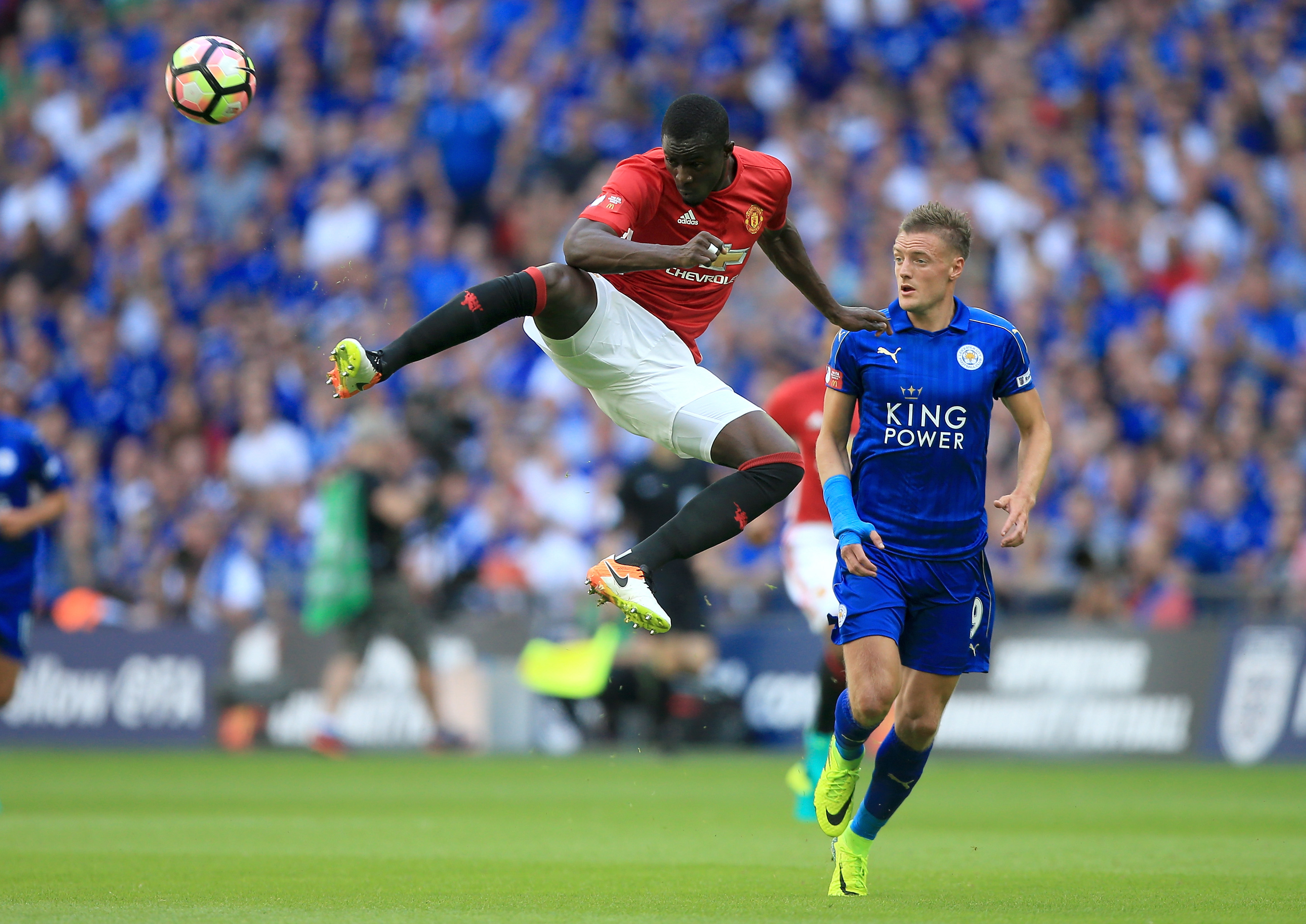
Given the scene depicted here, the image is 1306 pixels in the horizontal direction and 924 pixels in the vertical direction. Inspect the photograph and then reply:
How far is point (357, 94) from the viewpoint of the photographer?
21609 mm

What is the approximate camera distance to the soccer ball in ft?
27.0

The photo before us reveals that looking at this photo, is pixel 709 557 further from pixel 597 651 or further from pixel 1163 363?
pixel 1163 363

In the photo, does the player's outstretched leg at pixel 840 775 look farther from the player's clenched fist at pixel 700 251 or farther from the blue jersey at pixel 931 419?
the player's clenched fist at pixel 700 251

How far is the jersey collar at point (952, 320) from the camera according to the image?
745 cm

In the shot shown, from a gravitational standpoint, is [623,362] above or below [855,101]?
below

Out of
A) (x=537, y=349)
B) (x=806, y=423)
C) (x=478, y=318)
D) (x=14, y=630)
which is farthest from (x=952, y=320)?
(x=537, y=349)

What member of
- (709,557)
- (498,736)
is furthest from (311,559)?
(709,557)

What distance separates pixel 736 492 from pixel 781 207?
138 cm

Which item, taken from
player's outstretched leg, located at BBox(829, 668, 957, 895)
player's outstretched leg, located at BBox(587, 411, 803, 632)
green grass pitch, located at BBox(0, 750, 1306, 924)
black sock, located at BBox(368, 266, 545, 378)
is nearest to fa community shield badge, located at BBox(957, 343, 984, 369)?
player's outstretched leg, located at BBox(587, 411, 803, 632)

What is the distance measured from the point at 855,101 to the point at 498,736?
8.52m

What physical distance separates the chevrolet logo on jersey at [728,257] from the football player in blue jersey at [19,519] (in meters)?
5.60

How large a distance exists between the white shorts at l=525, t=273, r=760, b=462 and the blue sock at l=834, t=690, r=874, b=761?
1393mm

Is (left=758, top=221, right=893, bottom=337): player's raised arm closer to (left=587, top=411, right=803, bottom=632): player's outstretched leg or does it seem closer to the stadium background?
(left=587, top=411, right=803, bottom=632): player's outstretched leg

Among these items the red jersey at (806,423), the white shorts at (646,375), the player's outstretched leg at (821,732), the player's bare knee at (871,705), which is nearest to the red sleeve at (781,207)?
the white shorts at (646,375)
